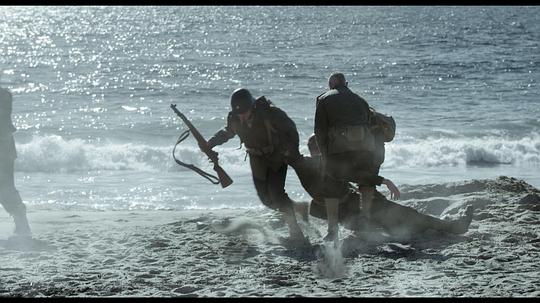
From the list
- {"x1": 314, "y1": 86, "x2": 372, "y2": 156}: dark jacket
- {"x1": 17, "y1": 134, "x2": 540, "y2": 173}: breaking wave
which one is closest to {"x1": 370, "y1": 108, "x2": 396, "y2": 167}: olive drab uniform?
{"x1": 314, "y1": 86, "x2": 372, "y2": 156}: dark jacket

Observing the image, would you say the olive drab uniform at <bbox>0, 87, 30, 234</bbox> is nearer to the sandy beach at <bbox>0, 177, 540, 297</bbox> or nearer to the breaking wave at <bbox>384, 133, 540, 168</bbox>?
the sandy beach at <bbox>0, 177, 540, 297</bbox>

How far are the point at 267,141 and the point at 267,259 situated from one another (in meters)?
1.08

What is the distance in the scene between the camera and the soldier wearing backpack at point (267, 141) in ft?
26.7

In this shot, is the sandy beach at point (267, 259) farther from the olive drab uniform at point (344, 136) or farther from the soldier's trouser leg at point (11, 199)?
the olive drab uniform at point (344, 136)

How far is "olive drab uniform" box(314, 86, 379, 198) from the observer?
26.7 feet

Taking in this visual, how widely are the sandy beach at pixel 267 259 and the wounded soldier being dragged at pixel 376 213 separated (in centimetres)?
12

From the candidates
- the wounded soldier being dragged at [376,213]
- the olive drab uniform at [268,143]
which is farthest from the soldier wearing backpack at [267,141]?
the wounded soldier being dragged at [376,213]

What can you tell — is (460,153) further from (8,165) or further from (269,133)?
(8,165)

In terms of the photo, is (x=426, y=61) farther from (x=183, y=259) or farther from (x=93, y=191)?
(x=183, y=259)

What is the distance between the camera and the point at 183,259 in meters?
8.01

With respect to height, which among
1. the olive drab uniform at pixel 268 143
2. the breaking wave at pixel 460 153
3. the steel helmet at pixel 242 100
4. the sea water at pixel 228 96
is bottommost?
the breaking wave at pixel 460 153

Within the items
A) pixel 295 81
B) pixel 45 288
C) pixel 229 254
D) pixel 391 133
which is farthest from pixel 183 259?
pixel 295 81

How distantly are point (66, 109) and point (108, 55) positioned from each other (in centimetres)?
1639

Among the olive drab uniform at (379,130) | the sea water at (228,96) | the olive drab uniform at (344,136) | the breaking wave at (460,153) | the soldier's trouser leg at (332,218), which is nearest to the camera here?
the olive drab uniform at (344,136)
